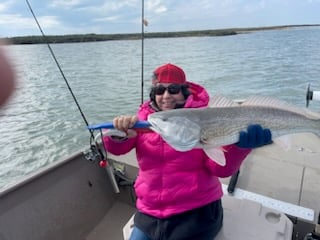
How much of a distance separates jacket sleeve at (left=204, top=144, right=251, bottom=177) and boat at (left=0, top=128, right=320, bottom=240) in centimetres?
42

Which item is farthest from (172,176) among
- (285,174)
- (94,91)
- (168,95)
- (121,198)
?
(94,91)

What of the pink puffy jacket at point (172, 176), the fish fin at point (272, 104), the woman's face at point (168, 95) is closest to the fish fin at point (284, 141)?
the fish fin at point (272, 104)

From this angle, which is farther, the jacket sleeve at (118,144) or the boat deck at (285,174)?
the boat deck at (285,174)

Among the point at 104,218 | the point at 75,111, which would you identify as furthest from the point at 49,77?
the point at 104,218

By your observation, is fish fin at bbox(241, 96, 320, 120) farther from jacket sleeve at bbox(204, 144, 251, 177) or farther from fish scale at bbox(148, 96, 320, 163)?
jacket sleeve at bbox(204, 144, 251, 177)

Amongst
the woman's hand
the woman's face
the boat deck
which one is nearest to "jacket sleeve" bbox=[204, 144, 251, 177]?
the woman's face

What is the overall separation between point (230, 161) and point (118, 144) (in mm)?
766

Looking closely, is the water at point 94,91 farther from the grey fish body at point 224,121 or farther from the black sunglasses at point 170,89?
the black sunglasses at point 170,89

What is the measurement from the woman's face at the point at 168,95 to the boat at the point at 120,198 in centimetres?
86

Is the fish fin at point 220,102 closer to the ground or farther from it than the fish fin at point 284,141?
farther from it

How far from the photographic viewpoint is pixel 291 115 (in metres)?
1.74

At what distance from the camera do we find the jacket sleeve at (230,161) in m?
1.99

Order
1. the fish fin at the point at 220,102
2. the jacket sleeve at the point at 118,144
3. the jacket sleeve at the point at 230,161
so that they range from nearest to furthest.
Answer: the fish fin at the point at 220,102, the jacket sleeve at the point at 230,161, the jacket sleeve at the point at 118,144

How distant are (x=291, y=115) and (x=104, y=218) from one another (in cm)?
249
